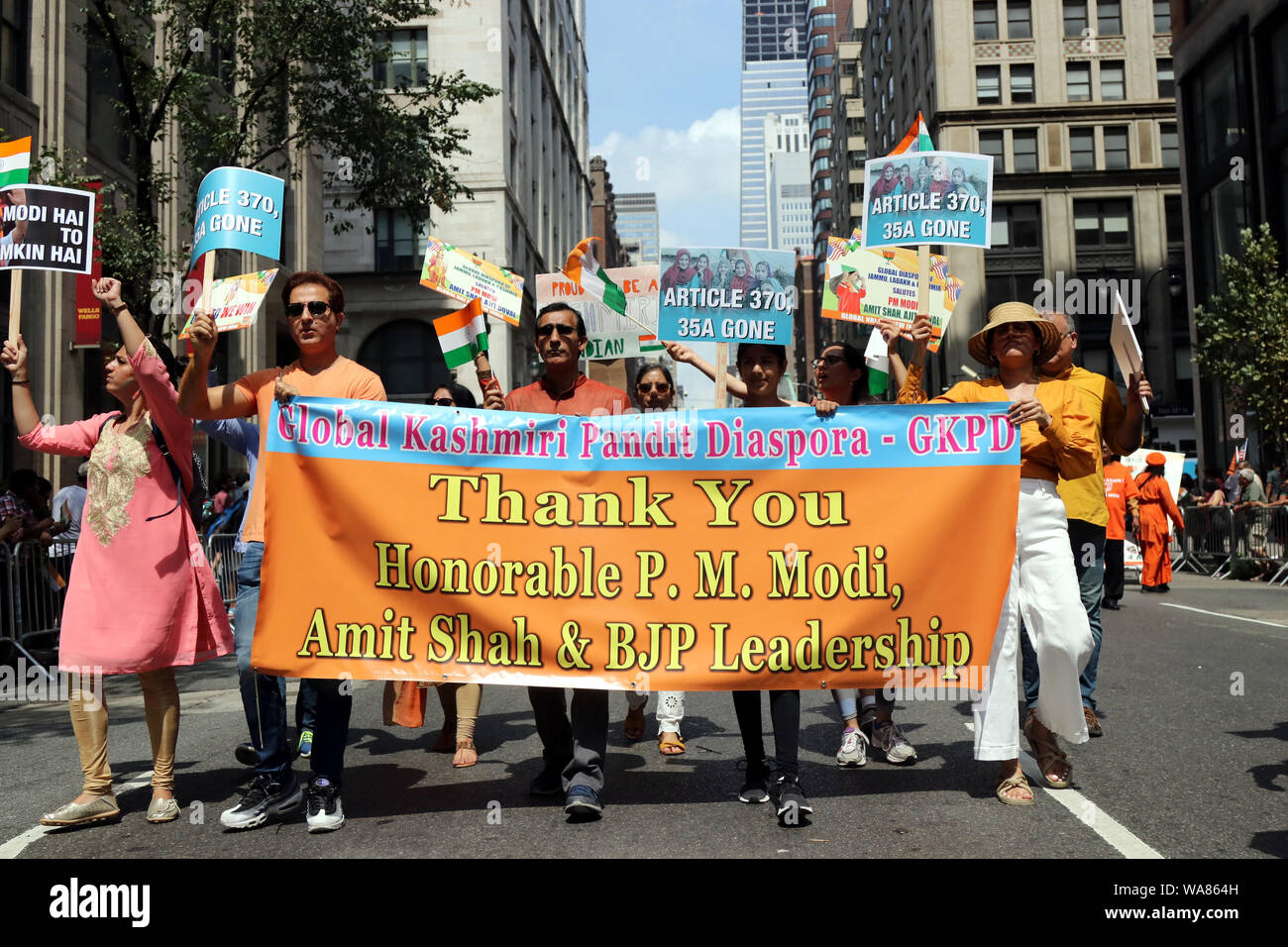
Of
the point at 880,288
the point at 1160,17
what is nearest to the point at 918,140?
the point at 880,288

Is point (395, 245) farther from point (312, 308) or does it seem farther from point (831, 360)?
point (312, 308)

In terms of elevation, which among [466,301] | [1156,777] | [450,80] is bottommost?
[1156,777]

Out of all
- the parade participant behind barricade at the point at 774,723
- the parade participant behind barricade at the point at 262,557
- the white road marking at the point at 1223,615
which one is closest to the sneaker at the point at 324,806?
the parade participant behind barricade at the point at 262,557

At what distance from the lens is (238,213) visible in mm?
5277

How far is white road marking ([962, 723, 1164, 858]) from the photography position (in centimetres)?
417

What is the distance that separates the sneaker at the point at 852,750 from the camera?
5766 mm

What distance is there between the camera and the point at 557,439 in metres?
5.02

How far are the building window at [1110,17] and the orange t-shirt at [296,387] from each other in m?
53.4

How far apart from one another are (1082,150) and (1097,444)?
50296 mm

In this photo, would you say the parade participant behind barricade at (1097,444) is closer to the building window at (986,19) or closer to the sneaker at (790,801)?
the sneaker at (790,801)

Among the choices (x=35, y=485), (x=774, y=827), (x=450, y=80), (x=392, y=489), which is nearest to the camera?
(x=774, y=827)
